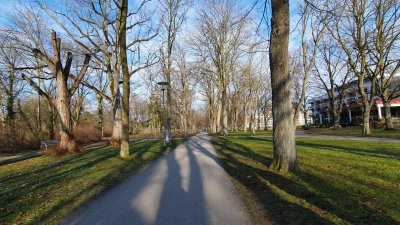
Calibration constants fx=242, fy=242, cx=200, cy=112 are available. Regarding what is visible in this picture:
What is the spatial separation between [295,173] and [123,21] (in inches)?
402

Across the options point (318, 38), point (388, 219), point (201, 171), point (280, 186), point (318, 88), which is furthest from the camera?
point (318, 88)

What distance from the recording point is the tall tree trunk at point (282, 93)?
6.52 meters

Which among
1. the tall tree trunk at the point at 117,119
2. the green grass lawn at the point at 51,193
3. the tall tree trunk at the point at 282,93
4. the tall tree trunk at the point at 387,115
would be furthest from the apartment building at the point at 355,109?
the green grass lawn at the point at 51,193

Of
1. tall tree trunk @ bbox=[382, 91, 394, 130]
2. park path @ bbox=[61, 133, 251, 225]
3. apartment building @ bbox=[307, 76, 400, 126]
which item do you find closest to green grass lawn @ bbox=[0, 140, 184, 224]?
park path @ bbox=[61, 133, 251, 225]

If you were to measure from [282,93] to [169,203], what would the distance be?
413 centimetres

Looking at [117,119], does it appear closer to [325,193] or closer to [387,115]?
[325,193]

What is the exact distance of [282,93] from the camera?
21.6 feet

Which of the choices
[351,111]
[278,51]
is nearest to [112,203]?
[278,51]

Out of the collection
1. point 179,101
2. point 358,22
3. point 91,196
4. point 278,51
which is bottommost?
point 91,196

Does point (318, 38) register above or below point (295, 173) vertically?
above

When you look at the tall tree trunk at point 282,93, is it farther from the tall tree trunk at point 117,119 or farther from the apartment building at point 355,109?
the apartment building at point 355,109

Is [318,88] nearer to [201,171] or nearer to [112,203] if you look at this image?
[201,171]

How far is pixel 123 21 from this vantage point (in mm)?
11734

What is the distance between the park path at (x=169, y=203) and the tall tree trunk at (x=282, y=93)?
1.68 meters
